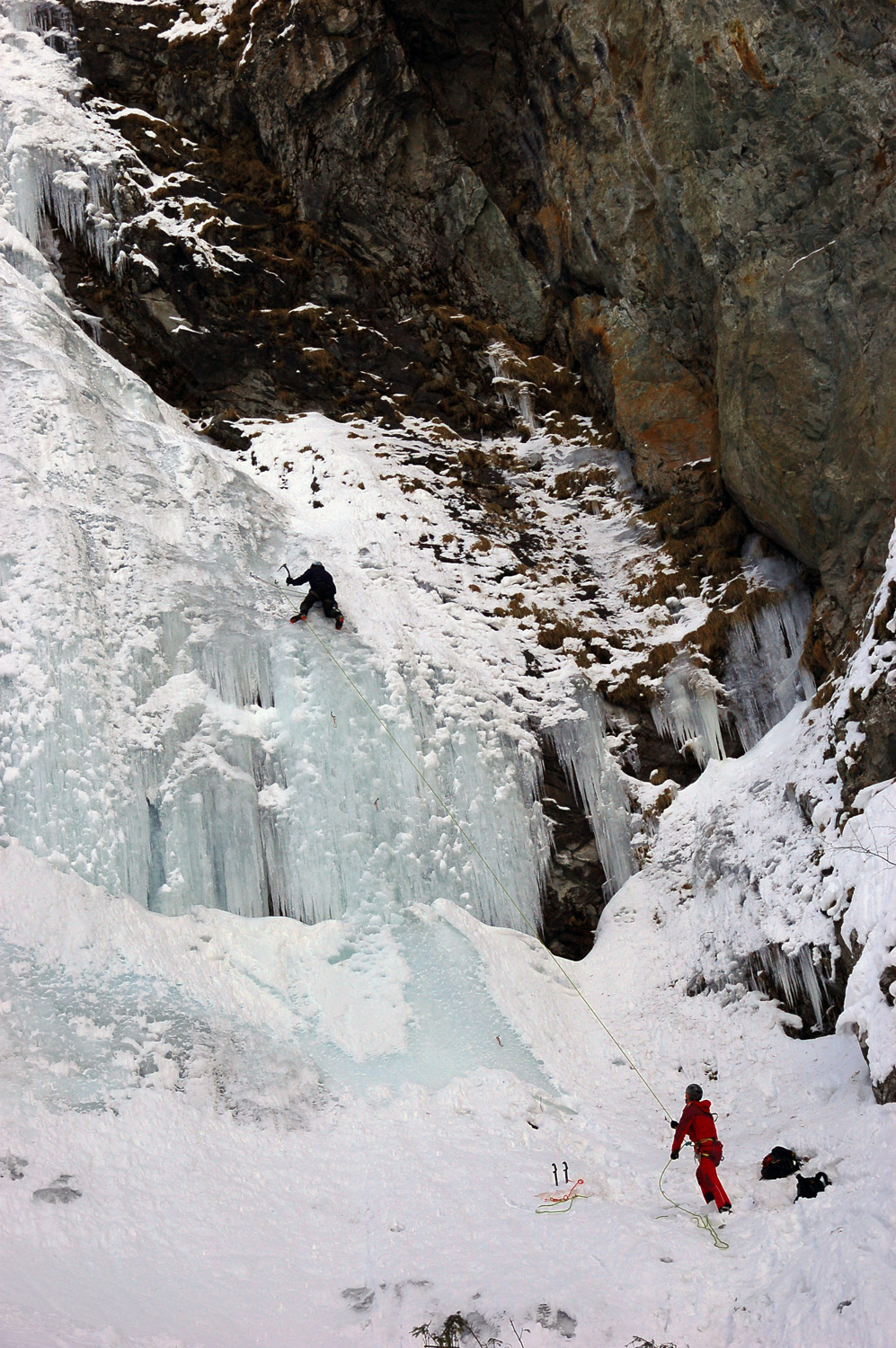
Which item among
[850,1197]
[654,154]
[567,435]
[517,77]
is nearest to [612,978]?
[850,1197]

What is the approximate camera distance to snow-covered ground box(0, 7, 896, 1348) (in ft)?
15.7

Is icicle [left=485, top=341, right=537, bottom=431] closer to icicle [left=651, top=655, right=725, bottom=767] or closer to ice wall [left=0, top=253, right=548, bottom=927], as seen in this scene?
icicle [left=651, top=655, right=725, bottom=767]

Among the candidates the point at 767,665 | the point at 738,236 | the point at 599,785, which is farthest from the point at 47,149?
the point at 767,665

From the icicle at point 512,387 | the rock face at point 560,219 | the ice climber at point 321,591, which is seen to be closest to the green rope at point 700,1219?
the rock face at point 560,219

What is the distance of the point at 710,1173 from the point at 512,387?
40.8 feet

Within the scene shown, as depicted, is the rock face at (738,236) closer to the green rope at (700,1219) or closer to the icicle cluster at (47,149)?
the green rope at (700,1219)

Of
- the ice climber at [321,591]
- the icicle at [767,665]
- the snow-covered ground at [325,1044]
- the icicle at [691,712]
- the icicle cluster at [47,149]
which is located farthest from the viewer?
the icicle cluster at [47,149]

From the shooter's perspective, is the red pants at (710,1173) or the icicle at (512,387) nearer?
the red pants at (710,1173)

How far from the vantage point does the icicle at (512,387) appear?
15203 mm

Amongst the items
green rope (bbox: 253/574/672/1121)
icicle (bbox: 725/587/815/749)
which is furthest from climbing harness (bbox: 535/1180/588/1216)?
icicle (bbox: 725/587/815/749)

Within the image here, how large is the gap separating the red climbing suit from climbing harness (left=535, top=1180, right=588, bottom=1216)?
2.25ft

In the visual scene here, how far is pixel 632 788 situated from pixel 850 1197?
5646mm

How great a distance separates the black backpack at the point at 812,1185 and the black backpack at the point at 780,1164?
1.28 ft

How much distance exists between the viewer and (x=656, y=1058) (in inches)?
311
